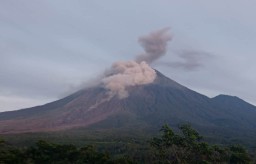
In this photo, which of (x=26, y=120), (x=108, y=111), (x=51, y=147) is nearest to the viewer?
(x=51, y=147)

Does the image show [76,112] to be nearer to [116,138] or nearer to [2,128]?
[2,128]

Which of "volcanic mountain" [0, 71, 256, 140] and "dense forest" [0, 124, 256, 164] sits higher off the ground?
"volcanic mountain" [0, 71, 256, 140]

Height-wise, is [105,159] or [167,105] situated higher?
[167,105]

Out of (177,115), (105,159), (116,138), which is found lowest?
(105,159)

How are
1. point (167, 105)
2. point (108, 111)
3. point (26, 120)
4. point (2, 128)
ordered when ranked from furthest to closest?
point (167, 105), point (108, 111), point (26, 120), point (2, 128)

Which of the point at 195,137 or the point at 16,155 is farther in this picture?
the point at 195,137

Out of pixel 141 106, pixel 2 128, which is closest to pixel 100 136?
pixel 2 128

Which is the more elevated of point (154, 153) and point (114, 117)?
point (114, 117)

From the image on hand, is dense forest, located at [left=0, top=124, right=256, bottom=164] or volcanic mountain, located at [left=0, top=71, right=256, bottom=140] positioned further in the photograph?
volcanic mountain, located at [left=0, top=71, right=256, bottom=140]

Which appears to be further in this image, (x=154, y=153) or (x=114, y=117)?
(x=114, y=117)

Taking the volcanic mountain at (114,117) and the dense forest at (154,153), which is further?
the volcanic mountain at (114,117)

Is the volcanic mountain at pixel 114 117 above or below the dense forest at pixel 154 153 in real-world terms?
above
